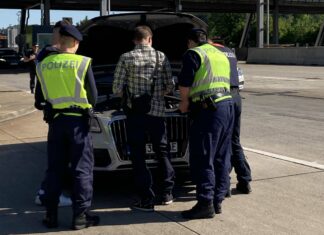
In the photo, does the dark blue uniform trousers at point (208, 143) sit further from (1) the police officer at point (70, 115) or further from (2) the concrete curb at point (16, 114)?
(2) the concrete curb at point (16, 114)

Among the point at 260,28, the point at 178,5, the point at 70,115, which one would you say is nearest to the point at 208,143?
the point at 70,115

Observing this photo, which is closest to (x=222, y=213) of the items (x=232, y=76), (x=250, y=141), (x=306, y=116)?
(x=232, y=76)

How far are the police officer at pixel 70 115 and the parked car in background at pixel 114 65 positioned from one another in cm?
70

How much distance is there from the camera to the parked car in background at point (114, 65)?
5.64 meters

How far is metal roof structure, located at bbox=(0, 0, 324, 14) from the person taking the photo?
58.7 m

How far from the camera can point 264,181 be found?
6555mm

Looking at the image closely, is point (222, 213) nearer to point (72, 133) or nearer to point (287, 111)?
point (72, 133)

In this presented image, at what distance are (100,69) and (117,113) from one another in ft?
6.12

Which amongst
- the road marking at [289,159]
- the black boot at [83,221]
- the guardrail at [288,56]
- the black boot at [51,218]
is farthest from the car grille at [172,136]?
the guardrail at [288,56]

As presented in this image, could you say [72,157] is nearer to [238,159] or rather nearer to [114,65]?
[238,159]

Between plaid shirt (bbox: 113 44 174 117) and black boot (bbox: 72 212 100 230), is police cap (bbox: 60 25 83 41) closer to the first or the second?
plaid shirt (bbox: 113 44 174 117)

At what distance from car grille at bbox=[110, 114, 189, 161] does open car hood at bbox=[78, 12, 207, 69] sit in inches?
72.3

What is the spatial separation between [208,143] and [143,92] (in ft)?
2.70

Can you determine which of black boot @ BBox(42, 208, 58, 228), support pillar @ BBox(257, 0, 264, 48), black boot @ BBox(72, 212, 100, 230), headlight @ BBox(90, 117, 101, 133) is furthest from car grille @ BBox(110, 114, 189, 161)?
support pillar @ BBox(257, 0, 264, 48)
